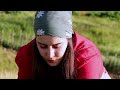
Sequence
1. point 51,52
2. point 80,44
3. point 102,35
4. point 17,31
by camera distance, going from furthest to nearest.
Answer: point 102,35, point 17,31, point 80,44, point 51,52

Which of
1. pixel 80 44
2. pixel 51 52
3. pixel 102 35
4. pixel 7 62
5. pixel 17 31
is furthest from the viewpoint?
pixel 102 35

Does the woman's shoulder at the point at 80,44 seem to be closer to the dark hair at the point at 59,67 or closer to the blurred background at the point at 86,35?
the dark hair at the point at 59,67

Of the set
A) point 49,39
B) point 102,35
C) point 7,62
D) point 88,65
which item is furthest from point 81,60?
point 102,35

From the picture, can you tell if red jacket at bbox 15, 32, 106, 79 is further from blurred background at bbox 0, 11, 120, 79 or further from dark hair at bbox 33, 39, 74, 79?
blurred background at bbox 0, 11, 120, 79

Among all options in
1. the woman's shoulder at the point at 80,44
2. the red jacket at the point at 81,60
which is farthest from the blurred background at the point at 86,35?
the woman's shoulder at the point at 80,44

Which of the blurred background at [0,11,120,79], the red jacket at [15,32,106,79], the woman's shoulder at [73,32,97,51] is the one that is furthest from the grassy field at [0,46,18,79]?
the woman's shoulder at [73,32,97,51]

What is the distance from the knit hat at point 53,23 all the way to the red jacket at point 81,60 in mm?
88

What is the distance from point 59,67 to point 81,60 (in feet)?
0.28

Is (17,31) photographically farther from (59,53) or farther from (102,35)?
(59,53)

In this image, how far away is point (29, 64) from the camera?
151 cm

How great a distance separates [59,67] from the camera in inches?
56.7

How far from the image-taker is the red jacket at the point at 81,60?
4.66 ft

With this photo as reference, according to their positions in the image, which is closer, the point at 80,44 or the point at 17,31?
the point at 80,44

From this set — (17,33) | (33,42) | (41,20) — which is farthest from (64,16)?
(17,33)
